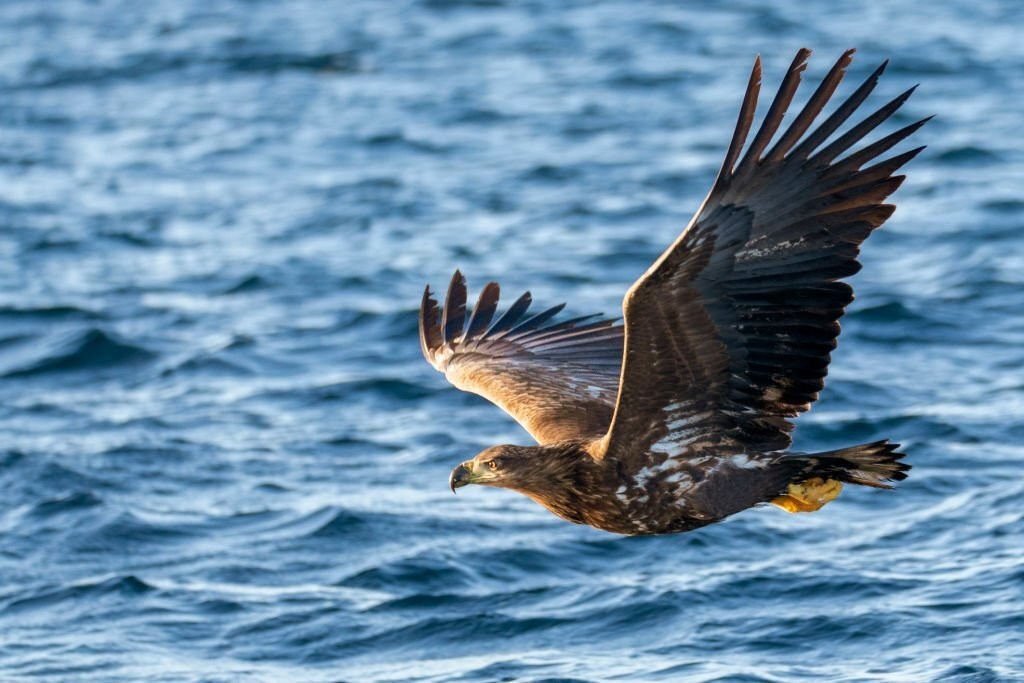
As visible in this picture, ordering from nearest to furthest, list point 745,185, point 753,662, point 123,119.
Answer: point 745,185
point 753,662
point 123,119

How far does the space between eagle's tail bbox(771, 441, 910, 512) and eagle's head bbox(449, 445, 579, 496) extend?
921 mm

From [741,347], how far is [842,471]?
2.51 feet

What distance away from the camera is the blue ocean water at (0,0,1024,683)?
927cm

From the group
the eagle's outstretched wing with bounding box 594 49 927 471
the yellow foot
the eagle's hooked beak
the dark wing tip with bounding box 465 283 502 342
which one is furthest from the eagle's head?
the dark wing tip with bounding box 465 283 502 342

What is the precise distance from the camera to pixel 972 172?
16.2m

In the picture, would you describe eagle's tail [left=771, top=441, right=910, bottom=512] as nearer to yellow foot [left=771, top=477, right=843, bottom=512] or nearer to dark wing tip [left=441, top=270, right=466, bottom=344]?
yellow foot [left=771, top=477, right=843, bottom=512]

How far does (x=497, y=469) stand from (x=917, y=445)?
4329 mm

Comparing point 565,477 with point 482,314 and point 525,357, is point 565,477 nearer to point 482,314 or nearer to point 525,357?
point 525,357

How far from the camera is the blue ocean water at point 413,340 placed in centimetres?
927

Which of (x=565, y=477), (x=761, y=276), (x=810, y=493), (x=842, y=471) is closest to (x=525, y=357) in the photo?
A: (x=565, y=477)

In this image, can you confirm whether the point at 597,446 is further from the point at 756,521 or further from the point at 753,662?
the point at 756,521

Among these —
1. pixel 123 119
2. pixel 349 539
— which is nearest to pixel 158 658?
pixel 349 539

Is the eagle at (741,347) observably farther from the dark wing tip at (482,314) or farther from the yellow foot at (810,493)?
the dark wing tip at (482,314)

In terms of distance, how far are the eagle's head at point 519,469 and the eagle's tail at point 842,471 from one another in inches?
36.3
